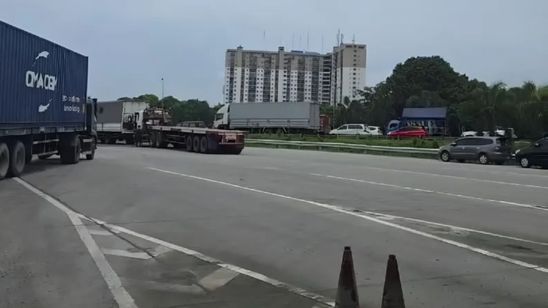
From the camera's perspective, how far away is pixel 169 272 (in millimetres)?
7434

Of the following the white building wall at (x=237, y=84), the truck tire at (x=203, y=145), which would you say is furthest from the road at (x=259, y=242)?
the white building wall at (x=237, y=84)

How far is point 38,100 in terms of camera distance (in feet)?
66.3

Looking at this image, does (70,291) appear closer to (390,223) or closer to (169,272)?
(169,272)

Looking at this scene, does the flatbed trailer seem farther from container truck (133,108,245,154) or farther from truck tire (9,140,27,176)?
truck tire (9,140,27,176)

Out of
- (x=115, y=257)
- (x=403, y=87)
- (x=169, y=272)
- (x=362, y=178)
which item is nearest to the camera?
(x=169, y=272)

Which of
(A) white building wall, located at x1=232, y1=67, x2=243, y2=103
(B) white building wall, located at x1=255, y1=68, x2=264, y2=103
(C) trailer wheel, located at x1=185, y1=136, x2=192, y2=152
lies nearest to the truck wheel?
(C) trailer wheel, located at x1=185, y1=136, x2=192, y2=152

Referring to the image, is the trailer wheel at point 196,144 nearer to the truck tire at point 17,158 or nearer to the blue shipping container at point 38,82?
the blue shipping container at point 38,82

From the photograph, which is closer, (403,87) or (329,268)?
(329,268)

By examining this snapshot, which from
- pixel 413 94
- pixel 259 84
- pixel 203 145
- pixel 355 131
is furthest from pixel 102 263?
pixel 259 84

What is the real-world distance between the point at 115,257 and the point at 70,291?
172 cm

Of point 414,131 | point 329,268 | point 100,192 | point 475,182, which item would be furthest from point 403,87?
point 329,268

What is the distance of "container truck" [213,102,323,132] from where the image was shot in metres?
65.8

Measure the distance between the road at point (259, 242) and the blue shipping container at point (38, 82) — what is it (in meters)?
2.42

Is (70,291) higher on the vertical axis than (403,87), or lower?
lower
